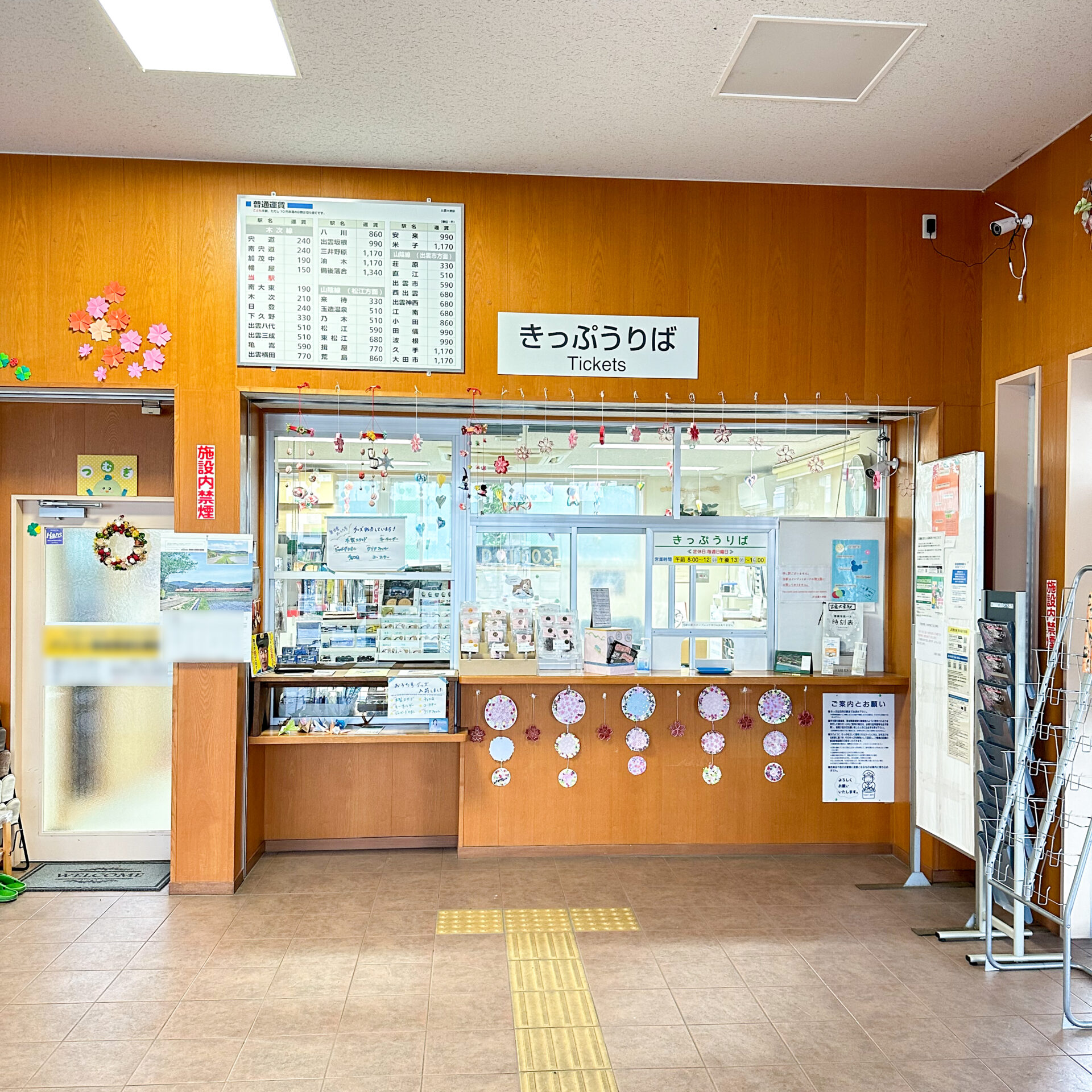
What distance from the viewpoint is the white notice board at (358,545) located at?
5.18m

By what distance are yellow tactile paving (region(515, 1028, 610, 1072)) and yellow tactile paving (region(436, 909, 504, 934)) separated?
893 mm

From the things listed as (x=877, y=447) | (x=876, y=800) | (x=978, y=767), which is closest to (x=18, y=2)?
(x=877, y=447)

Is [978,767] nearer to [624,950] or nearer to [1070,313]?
[624,950]

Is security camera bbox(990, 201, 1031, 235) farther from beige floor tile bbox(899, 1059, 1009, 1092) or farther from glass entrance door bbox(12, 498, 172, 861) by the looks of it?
glass entrance door bbox(12, 498, 172, 861)

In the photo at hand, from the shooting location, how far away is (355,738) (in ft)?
16.0

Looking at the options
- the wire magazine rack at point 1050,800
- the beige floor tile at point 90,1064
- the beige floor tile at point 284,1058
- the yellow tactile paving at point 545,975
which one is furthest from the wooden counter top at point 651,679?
the beige floor tile at point 90,1064

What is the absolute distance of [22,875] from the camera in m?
4.90

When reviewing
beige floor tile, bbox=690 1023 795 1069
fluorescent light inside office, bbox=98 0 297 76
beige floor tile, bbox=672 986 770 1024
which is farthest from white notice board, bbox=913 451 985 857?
fluorescent light inside office, bbox=98 0 297 76

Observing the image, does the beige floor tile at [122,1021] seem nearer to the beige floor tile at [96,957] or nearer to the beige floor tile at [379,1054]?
the beige floor tile at [96,957]

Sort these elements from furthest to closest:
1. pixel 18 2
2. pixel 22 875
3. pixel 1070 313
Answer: pixel 22 875 < pixel 1070 313 < pixel 18 2

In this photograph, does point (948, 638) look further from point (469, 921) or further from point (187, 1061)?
point (187, 1061)

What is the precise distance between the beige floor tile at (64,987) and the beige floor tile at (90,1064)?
0.37 metres

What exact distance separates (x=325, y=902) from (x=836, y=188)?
4.43 meters

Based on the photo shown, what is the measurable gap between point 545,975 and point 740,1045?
2.76 ft
